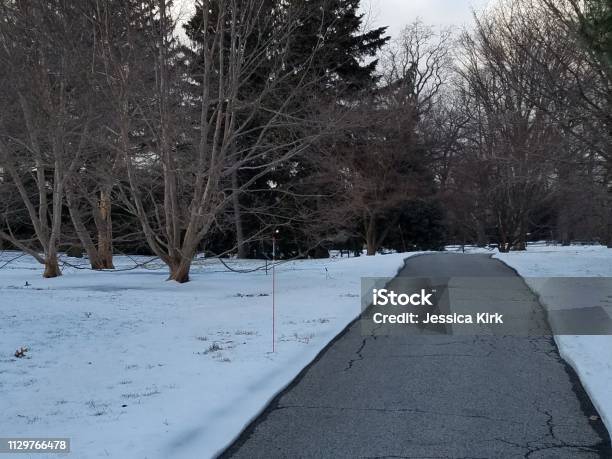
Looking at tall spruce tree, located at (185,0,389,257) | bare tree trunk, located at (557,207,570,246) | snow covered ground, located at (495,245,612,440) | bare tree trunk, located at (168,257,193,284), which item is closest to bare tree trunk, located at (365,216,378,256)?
tall spruce tree, located at (185,0,389,257)

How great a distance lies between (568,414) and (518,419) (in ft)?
1.66

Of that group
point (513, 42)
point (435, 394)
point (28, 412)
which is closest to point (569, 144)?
point (513, 42)

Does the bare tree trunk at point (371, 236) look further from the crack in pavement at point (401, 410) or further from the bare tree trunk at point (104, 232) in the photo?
the crack in pavement at point (401, 410)

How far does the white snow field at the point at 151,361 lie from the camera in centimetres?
503

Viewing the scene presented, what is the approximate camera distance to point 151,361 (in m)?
7.68

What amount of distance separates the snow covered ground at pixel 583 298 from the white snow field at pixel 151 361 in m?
3.13

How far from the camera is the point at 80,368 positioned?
7281mm

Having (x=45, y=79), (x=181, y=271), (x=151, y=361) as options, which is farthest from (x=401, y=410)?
(x=45, y=79)

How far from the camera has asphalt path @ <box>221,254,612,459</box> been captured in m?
4.75

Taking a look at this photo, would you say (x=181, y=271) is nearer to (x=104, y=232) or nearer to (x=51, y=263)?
(x=51, y=263)

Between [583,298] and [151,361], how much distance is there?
364 inches

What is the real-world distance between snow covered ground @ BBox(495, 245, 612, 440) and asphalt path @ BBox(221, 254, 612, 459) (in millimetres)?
153

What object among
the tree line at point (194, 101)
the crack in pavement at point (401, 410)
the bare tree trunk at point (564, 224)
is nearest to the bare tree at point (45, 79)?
the tree line at point (194, 101)

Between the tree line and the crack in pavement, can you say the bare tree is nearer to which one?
the tree line
